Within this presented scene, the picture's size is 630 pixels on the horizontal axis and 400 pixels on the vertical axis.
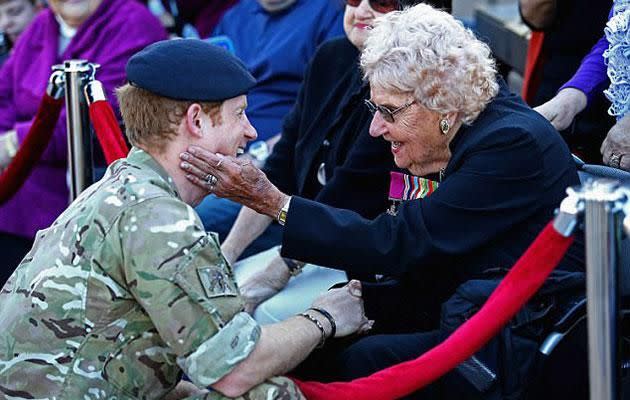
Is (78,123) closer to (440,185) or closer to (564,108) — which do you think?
(440,185)

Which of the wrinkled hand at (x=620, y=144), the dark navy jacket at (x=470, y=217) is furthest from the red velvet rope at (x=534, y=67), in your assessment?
the dark navy jacket at (x=470, y=217)

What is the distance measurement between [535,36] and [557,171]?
1560mm

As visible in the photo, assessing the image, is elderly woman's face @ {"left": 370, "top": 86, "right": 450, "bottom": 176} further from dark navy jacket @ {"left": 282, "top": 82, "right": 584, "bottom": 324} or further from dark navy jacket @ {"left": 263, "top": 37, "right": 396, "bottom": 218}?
dark navy jacket @ {"left": 263, "top": 37, "right": 396, "bottom": 218}

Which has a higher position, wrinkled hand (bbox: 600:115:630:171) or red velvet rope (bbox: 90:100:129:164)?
wrinkled hand (bbox: 600:115:630:171)

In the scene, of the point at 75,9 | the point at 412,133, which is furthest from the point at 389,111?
the point at 75,9

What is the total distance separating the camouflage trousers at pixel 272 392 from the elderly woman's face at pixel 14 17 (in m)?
4.14

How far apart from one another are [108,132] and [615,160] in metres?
1.67

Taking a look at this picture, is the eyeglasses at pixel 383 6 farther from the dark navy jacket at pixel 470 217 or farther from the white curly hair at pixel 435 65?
the dark navy jacket at pixel 470 217

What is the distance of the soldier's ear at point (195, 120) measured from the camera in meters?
2.60

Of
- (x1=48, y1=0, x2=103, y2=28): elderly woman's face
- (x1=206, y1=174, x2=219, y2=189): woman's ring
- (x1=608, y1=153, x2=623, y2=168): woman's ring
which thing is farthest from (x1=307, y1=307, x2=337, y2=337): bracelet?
(x1=48, y1=0, x2=103, y2=28): elderly woman's face

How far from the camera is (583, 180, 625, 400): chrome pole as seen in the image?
7.29 ft

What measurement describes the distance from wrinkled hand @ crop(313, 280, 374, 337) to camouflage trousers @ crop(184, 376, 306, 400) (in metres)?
0.33

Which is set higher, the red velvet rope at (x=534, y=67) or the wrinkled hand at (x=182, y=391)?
the red velvet rope at (x=534, y=67)

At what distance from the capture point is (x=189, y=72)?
2.58 m
